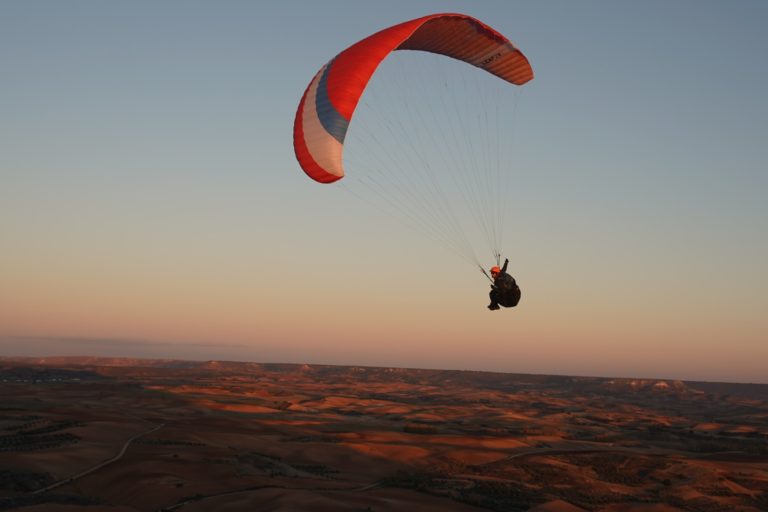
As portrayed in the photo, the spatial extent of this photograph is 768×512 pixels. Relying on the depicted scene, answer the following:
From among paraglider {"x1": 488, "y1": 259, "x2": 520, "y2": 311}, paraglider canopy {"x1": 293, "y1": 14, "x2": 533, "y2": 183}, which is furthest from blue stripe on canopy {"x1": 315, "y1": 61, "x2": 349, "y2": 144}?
paraglider {"x1": 488, "y1": 259, "x2": 520, "y2": 311}

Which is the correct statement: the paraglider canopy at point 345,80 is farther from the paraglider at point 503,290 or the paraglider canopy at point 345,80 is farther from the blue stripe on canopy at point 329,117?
the paraglider at point 503,290

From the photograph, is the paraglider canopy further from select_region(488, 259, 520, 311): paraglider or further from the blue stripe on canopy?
select_region(488, 259, 520, 311): paraglider

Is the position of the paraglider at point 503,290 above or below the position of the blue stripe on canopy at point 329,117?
below

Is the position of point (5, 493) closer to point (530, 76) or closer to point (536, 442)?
point (530, 76)

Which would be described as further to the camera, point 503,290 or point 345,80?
point 503,290

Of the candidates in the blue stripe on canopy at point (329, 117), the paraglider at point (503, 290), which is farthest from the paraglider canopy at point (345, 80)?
the paraglider at point (503, 290)

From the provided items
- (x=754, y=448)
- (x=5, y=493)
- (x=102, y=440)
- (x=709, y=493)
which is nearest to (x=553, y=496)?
(x=709, y=493)

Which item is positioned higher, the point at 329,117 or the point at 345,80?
the point at 345,80

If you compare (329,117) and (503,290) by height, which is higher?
(329,117)

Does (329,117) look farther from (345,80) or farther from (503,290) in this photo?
(503,290)

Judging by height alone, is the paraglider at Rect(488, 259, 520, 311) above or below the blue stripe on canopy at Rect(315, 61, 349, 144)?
below

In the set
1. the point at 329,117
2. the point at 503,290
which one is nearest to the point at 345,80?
the point at 329,117

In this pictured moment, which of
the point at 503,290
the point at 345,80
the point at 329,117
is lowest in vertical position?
the point at 503,290
